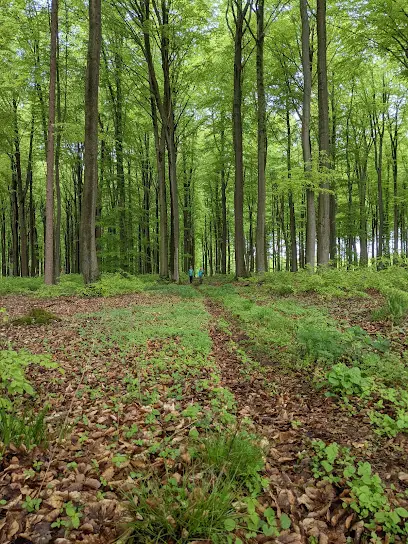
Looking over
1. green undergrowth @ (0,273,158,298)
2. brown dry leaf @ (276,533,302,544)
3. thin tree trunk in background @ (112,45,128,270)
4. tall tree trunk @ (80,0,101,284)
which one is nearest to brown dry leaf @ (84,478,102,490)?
brown dry leaf @ (276,533,302,544)

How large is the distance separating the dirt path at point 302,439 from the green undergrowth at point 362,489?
0.08 metres

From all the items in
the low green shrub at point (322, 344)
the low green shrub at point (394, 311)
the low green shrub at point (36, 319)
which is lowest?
the low green shrub at point (322, 344)

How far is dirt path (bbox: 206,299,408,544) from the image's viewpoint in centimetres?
262

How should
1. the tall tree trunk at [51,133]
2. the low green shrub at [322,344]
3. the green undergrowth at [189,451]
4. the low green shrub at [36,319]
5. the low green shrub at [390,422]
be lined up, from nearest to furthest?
the green undergrowth at [189,451] < the low green shrub at [390,422] < the low green shrub at [322,344] < the low green shrub at [36,319] < the tall tree trunk at [51,133]

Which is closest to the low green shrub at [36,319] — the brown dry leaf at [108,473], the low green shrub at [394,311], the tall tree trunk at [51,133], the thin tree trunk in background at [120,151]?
the brown dry leaf at [108,473]

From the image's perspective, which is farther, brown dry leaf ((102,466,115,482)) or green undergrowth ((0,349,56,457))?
green undergrowth ((0,349,56,457))

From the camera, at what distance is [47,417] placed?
→ 12.4 feet

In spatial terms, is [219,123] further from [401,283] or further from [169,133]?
[401,283]

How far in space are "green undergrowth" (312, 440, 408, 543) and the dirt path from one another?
82 mm

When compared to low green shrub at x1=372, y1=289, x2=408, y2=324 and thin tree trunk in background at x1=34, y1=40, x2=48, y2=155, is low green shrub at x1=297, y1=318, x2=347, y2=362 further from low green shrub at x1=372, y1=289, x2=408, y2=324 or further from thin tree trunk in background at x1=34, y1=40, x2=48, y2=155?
thin tree trunk in background at x1=34, y1=40, x2=48, y2=155

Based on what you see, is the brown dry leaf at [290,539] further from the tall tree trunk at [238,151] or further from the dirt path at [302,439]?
the tall tree trunk at [238,151]

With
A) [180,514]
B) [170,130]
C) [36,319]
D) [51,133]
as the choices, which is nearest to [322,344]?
[180,514]

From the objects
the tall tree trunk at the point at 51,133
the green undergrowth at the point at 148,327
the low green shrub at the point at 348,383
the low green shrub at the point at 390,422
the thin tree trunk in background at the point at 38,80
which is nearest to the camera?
the low green shrub at the point at 390,422

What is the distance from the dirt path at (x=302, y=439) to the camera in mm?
2619
